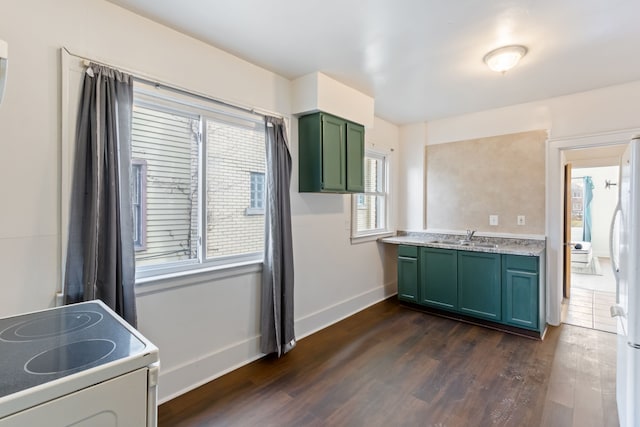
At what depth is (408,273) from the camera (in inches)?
156

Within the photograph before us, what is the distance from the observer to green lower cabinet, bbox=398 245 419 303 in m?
3.90

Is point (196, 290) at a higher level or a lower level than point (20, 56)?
lower

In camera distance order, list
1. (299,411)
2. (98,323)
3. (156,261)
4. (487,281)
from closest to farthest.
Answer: (98,323), (299,411), (156,261), (487,281)

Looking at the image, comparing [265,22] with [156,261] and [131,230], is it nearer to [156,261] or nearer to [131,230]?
[131,230]

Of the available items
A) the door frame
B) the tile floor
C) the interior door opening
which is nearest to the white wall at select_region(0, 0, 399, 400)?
the door frame

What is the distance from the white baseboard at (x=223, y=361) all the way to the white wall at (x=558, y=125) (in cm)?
239

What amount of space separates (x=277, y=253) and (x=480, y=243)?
2.56 meters

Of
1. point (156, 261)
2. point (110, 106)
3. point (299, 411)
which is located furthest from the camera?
point (156, 261)

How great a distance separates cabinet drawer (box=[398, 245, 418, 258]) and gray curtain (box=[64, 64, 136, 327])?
306cm

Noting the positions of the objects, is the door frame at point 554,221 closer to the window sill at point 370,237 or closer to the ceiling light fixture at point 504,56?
the ceiling light fixture at point 504,56

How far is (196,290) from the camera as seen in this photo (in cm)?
230

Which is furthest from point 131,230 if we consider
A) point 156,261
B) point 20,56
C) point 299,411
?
point 299,411

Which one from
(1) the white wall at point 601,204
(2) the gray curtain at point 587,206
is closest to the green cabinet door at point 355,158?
(1) the white wall at point 601,204

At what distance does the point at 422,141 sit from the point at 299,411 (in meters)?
3.63
